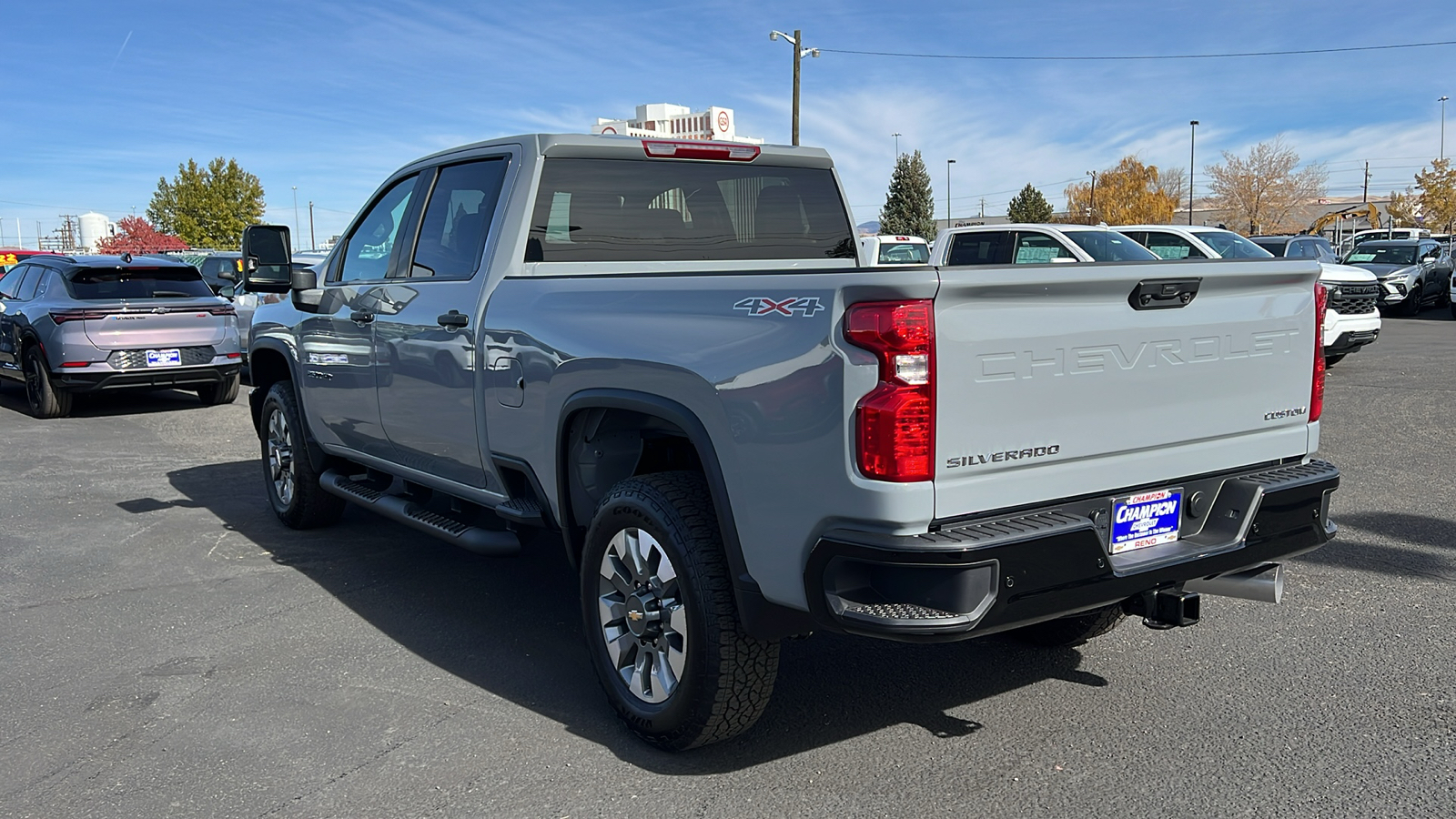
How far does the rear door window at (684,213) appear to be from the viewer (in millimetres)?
4773

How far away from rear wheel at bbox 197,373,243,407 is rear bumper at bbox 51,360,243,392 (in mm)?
589

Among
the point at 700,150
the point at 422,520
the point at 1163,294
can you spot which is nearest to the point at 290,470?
the point at 422,520

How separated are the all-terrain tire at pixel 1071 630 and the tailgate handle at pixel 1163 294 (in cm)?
146

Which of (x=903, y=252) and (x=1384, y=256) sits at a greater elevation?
(x=903, y=252)

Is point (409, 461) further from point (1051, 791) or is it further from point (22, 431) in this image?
point (22, 431)

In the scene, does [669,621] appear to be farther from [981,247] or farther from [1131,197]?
[1131,197]

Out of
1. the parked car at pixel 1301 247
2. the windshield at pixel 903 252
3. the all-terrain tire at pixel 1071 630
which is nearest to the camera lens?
the all-terrain tire at pixel 1071 630

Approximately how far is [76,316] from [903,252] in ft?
65.2

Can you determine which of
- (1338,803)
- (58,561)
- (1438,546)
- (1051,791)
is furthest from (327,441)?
(1438,546)

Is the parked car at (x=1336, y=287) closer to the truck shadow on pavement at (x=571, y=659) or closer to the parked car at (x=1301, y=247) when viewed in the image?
the parked car at (x=1301, y=247)

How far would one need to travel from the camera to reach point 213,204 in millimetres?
69125

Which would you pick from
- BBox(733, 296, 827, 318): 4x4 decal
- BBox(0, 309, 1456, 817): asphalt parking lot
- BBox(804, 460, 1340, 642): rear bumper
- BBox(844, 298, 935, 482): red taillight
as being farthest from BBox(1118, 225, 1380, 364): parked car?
BBox(844, 298, 935, 482): red taillight

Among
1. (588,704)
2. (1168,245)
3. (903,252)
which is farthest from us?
(903,252)

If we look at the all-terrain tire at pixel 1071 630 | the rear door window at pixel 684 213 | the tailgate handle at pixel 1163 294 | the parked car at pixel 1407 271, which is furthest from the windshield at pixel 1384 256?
the tailgate handle at pixel 1163 294
